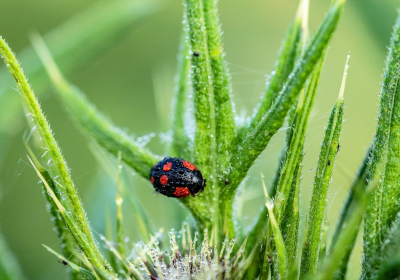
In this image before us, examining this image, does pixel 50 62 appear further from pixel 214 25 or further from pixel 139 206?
pixel 214 25

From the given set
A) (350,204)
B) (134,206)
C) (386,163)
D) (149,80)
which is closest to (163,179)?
(134,206)

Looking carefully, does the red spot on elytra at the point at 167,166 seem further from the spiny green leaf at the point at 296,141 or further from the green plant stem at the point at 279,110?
the spiny green leaf at the point at 296,141

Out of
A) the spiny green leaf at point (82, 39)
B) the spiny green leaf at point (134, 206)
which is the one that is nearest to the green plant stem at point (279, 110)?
the spiny green leaf at point (134, 206)

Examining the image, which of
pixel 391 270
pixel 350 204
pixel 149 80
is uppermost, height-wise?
pixel 149 80

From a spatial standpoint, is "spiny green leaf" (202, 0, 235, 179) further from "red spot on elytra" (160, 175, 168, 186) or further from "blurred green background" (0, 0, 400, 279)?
"blurred green background" (0, 0, 400, 279)

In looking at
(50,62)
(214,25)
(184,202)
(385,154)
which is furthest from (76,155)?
(385,154)

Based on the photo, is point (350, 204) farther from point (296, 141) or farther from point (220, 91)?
point (220, 91)
